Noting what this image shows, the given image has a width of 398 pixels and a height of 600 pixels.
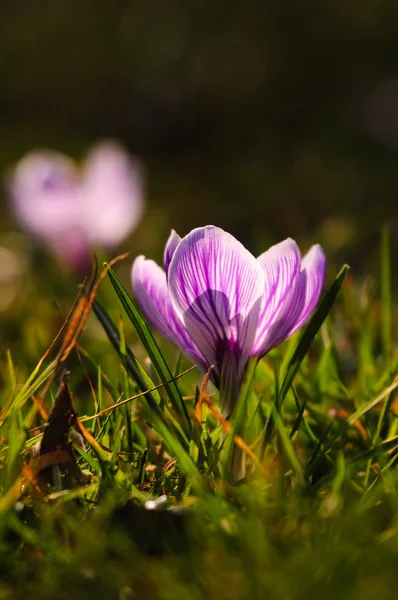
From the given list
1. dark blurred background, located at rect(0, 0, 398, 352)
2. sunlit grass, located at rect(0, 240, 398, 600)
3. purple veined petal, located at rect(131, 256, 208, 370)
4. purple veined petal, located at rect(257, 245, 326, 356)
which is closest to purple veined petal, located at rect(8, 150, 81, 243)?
dark blurred background, located at rect(0, 0, 398, 352)

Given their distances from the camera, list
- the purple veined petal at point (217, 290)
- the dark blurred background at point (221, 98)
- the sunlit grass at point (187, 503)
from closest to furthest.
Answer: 1. the sunlit grass at point (187, 503)
2. the purple veined petal at point (217, 290)
3. the dark blurred background at point (221, 98)

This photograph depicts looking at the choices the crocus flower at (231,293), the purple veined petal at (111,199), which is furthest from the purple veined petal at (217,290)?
the purple veined petal at (111,199)

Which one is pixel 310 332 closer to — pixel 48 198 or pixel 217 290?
pixel 217 290

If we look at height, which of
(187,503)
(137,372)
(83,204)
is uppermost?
(83,204)

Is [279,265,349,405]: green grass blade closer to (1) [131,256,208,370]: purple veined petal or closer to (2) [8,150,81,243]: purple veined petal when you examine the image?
(1) [131,256,208,370]: purple veined petal

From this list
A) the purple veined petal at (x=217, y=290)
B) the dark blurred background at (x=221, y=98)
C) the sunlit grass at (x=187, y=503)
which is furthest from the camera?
the dark blurred background at (x=221, y=98)

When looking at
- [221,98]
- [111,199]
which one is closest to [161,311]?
[111,199]

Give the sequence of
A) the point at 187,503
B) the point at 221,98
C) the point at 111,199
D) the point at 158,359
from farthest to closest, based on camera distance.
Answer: the point at 221,98, the point at 111,199, the point at 158,359, the point at 187,503

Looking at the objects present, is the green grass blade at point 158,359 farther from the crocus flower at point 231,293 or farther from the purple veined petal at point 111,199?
the purple veined petal at point 111,199

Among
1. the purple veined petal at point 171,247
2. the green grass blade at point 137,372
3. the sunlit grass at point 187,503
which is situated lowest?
the sunlit grass at point 187,503
